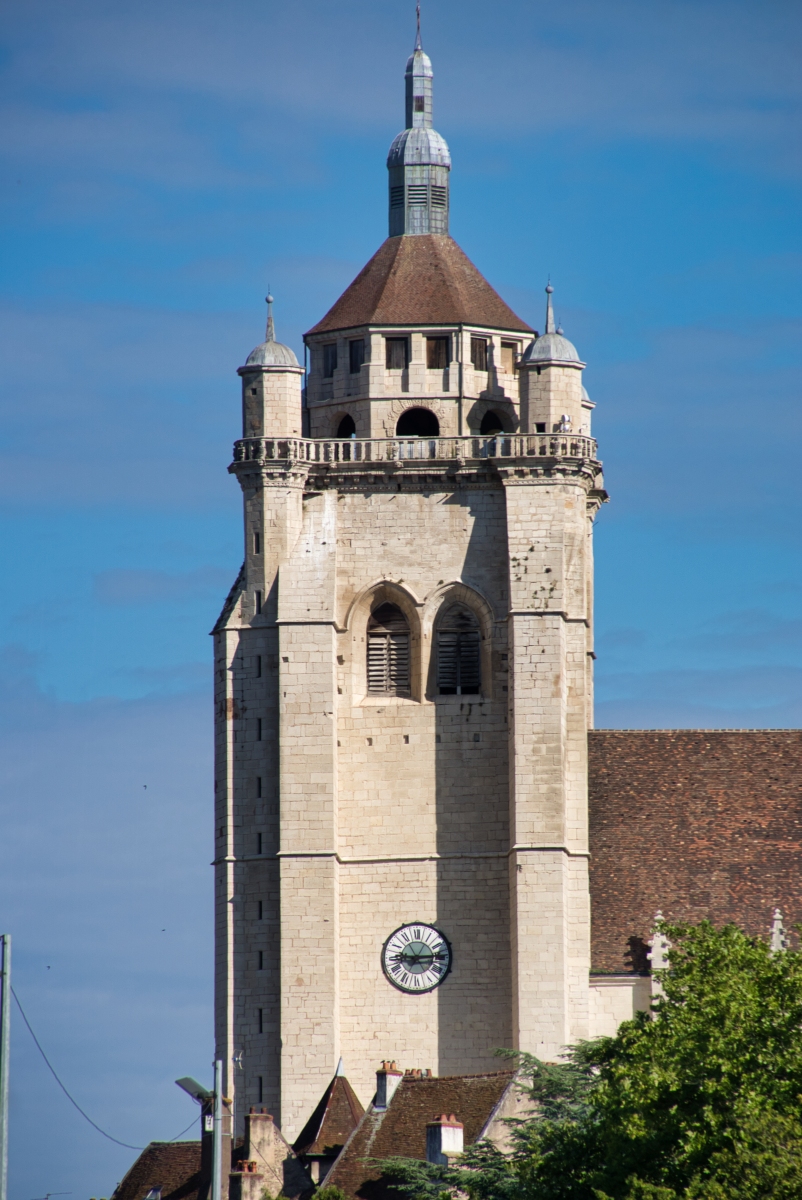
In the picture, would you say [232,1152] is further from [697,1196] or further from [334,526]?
[697,1196]

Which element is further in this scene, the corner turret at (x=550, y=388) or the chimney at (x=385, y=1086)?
the corner turret at (x=550, y=388)

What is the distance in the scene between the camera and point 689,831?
75750mm

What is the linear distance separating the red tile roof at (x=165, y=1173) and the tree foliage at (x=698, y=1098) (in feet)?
40.1

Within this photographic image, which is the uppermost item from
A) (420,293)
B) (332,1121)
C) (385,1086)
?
(420,293)

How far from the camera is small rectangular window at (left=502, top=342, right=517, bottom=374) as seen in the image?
7894cm

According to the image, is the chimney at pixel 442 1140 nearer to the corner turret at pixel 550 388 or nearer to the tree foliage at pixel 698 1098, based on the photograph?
the tree foliage at pixel 698 1098

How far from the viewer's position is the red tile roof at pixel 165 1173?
A: 70625 millimetres

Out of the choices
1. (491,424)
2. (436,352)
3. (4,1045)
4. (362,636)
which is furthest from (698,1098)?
(436,352)

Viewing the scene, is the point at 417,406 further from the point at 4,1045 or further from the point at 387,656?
the point at 4,1045

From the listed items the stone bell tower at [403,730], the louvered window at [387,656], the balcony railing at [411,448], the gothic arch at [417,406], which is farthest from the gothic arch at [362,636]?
the gothic arch at [417,406]

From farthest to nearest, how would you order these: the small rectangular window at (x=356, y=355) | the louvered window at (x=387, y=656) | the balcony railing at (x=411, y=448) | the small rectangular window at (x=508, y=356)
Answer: the small rectangular window at (x=508, y=356)
the small rectangular window at (x=356, y=355)
the louvered window at (x=387, y=656)
the balcony railing at (x=411, y=448)

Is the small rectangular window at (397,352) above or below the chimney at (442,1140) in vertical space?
above

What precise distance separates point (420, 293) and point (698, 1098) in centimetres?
3043

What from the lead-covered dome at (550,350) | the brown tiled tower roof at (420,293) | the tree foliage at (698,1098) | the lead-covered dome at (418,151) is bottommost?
the tree foliage at (698,1098)
